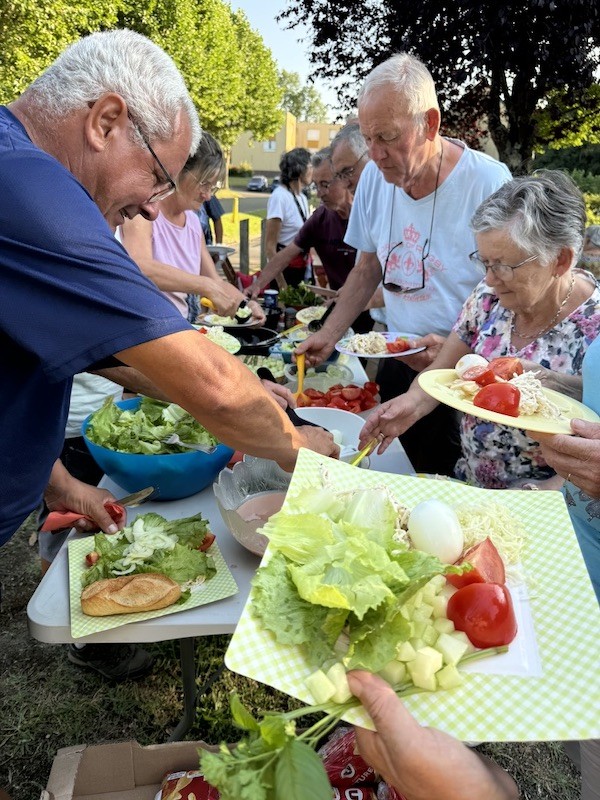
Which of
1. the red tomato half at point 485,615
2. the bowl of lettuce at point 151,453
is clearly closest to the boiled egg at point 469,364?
the bowl of lettuce at point 151,453

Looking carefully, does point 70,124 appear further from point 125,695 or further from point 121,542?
point 125,695

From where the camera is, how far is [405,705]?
107 centimetres

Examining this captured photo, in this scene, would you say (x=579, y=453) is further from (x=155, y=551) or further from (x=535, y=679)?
(x=155, y=551)

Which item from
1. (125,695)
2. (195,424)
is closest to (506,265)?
(195,424)

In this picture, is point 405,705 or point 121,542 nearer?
point 405,705

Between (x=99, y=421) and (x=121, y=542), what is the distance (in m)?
0.57

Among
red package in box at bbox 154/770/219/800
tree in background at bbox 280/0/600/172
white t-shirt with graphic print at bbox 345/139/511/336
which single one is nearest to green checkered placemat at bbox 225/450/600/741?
red package in box at bbox 154/770/219/800

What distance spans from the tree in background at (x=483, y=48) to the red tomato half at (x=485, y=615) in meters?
9.49

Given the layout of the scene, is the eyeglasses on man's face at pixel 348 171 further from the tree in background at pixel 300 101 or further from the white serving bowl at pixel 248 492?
the tree in background at pixel 300 101

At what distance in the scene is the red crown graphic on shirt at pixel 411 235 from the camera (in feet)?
10.8

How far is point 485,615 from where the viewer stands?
3.87ft

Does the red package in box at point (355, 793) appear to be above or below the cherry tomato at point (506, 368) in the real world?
below

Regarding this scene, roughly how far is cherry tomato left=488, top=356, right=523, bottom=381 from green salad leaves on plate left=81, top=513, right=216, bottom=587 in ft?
3.79

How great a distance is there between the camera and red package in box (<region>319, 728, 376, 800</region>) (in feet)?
5.30
